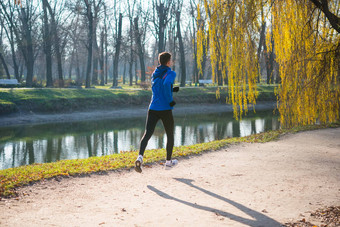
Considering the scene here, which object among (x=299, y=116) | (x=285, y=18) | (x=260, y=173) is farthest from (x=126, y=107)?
(x=260, y=173)

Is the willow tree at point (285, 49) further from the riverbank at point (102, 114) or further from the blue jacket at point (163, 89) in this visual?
the riverbank at point (102, 114)

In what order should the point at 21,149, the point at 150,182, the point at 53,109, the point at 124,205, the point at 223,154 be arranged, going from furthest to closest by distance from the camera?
1. the point at 53,109
2. the point at 21,149
3. the point at 223,154
4. the point at 150,182
5. the point at 124,205

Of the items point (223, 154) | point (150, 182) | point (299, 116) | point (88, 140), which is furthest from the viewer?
point (88, 140)

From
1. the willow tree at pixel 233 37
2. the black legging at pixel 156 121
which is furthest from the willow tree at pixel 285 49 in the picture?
the black legging at pixel 156 121

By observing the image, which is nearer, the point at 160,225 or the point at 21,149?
the point at 160,225

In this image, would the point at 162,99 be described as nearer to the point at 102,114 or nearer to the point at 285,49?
the point at 285,49

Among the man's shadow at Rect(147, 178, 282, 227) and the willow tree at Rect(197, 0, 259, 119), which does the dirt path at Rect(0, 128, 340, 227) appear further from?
the willow tree at Rect(197, 0, 259, 119)

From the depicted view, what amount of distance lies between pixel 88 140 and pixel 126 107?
12.6m

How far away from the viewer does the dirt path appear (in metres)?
4.33

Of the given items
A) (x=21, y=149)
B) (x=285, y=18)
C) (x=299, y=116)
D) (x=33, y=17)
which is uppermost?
(x=33, y=17)

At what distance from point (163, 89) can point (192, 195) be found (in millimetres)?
1932

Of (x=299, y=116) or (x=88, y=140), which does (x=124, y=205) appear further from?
(x=88, y=140)

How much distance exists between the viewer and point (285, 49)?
410 inches

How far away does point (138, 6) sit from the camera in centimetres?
4162
